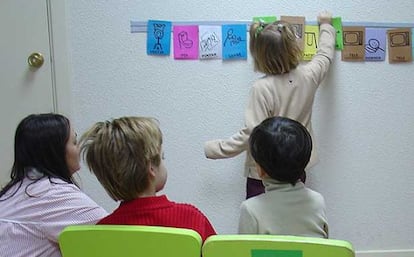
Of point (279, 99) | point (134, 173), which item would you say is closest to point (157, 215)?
point (134, 173)

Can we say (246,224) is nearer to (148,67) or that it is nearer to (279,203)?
(279,203)

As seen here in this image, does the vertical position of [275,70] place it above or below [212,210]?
above

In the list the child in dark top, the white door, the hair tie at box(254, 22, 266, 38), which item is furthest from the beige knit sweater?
the white door

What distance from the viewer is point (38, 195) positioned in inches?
47.1

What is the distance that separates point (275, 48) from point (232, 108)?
1.49 feet

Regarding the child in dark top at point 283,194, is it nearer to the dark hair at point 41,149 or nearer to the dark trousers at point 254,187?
the dark hair at point 41,149

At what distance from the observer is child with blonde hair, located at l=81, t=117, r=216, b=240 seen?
43.2 inches

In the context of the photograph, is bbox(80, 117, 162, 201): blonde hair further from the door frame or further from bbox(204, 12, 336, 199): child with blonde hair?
the door frame

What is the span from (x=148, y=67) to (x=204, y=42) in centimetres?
Answer: 28

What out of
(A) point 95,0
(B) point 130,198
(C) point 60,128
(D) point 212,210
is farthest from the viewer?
(D) point 212,210

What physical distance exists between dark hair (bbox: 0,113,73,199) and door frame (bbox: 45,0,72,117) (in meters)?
0.79

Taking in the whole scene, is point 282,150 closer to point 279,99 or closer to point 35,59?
point 279,99

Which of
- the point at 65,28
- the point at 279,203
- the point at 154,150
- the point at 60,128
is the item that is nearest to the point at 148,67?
the point at 65,28

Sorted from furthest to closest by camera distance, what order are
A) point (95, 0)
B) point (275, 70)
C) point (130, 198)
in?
point (95, 0), point (275, 70), point (130, 198)
